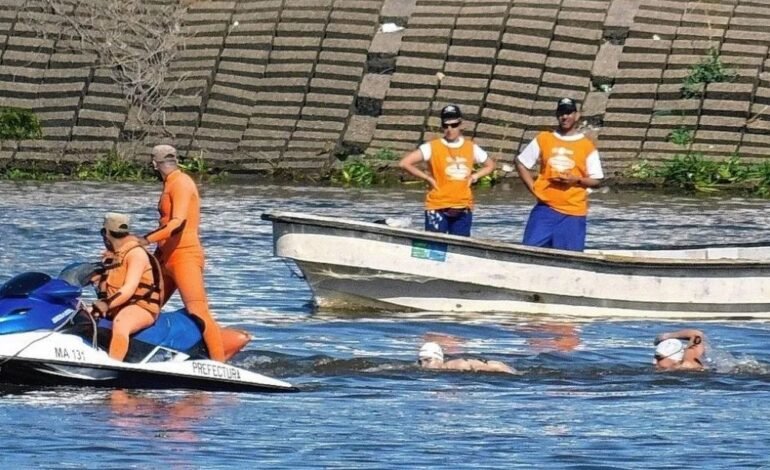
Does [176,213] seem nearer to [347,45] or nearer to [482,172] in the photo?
[482,172]

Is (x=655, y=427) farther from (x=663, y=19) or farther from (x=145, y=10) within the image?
(x=145, y=10)

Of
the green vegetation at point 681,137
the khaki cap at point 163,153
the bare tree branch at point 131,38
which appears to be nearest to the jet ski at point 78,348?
the khaki cap at point 163,153

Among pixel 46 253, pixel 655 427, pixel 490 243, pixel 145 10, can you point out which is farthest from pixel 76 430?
pixel 145 10

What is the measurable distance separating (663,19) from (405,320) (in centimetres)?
1421

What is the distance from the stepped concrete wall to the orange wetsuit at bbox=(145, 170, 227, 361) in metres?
15.9

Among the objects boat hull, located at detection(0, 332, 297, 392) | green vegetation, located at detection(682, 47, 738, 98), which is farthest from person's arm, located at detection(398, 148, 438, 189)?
green vegetation, located at detection(682, 47, 738, 98)

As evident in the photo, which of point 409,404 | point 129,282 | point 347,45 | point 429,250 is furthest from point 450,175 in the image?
point 347,45

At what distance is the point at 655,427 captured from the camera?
12.0m

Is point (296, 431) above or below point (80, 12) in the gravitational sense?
below

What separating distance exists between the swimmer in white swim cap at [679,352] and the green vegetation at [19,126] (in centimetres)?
1776

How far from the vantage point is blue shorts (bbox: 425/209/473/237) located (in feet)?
56.2

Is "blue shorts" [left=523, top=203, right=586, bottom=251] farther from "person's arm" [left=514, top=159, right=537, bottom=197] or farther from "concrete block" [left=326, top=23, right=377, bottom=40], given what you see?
"concrete block" [left=326, top=23, right=377, bottom=40]

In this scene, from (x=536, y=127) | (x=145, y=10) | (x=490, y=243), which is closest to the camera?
(x=490, y=243)

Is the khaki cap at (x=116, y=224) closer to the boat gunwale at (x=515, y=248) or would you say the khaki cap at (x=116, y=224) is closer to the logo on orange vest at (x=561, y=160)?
the boat gunwale at (x=515, y=248)
